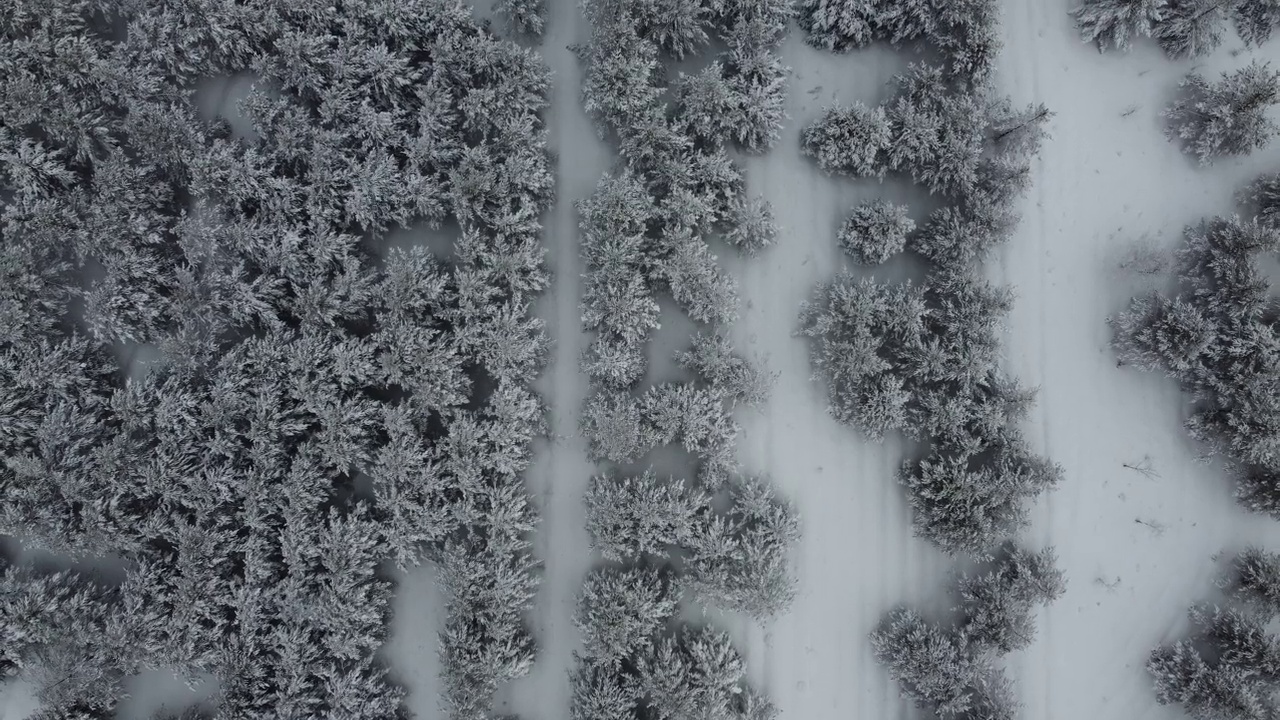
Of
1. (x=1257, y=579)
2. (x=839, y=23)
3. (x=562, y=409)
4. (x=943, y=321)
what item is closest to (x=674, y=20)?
(x=839, y=23)

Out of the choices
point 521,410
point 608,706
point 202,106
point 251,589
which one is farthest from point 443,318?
point 608,706

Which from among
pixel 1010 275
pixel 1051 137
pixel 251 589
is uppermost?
pixel 1051 137

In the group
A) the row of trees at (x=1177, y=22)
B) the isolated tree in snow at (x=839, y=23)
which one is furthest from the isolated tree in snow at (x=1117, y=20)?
the isolated tree in snow at (x=839, y=23)

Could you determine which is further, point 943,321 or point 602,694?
point 943,321

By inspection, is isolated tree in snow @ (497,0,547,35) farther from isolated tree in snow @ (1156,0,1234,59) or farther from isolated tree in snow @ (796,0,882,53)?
isolated tree in snow @ (1156,0,1234,59)

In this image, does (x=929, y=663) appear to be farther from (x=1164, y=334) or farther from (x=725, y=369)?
(x=1164, y=334)

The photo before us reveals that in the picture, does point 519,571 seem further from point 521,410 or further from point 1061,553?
point 1061,553

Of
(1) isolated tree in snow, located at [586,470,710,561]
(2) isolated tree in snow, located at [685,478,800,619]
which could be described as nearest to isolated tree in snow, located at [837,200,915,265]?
(2) isolated tree in snow, located at [685,478,800,619]
